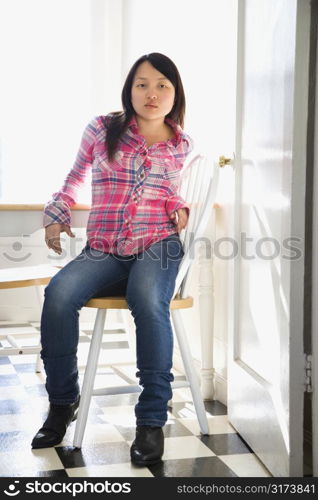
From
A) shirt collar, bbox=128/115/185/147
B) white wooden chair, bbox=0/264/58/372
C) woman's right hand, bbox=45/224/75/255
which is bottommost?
white wooden chair, bbox=0/264/58/372

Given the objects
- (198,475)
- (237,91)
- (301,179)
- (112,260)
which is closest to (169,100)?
(237,91)

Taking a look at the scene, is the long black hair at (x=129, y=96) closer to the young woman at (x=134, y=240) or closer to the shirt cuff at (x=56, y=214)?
the young woman at (x=134, y=240)

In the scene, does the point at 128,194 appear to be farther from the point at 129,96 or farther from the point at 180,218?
the point at 129,96

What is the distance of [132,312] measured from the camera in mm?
2021

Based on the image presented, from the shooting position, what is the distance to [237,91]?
2248 mm

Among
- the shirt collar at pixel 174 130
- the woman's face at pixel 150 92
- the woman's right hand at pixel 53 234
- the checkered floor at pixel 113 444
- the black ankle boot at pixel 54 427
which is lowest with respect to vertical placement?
the checkered floor at pixel 113 444

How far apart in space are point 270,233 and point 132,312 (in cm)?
44

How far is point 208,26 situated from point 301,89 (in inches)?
51.7

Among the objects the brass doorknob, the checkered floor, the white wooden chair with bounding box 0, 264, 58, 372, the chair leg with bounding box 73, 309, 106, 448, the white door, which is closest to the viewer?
the white door

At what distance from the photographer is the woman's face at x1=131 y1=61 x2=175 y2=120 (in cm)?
226

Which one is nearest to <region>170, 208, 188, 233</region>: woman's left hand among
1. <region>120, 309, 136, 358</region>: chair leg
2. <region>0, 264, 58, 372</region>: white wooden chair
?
<region>0, 264, 58, 372</region>: white wooden chair

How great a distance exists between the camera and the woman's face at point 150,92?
2.26 meters

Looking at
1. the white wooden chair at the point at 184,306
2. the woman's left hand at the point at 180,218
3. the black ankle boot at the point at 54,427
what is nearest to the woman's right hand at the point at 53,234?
the white wooden chair at the point at 184,306

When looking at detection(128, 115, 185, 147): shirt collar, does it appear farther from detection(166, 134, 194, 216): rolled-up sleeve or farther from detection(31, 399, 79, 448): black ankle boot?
detection(31, 399, 79, 448): black ankle boot
